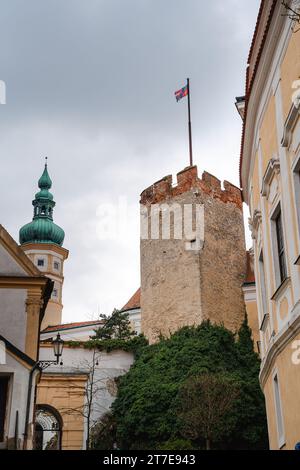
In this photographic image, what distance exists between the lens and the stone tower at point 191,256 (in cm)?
3412

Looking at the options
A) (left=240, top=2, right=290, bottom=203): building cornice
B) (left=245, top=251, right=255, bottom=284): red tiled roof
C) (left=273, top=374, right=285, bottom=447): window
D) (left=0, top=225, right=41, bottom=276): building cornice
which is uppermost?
(left=245, top=251, right=255, bottom=284): red tiled roof

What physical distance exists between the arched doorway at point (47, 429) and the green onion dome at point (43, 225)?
94.9 ft

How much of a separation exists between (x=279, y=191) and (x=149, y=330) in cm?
2396

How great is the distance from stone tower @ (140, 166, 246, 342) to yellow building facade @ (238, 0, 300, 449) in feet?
62.4

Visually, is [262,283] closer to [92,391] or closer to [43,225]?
[92,391]

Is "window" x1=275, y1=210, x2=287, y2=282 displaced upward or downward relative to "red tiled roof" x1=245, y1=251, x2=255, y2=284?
downward

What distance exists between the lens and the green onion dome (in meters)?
69.9

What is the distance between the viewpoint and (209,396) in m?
25.8

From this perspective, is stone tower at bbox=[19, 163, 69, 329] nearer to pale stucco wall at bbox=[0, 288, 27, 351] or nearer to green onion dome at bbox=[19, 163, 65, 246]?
green onion dome at bbox=[19, 163, 65, 246]

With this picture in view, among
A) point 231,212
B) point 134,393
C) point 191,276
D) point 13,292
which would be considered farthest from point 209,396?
point 231,212

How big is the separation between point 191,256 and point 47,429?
10789 mm

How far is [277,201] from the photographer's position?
12188 mm

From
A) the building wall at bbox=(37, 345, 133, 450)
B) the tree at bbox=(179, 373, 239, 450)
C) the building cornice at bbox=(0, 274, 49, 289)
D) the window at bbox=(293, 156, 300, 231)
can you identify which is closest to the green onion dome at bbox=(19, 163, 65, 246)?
the building wall at bbox=(37, 345, 133, 450)
